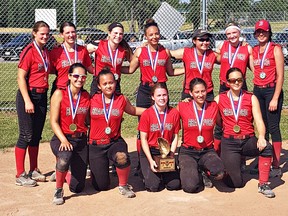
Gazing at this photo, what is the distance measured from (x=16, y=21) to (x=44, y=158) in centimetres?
787

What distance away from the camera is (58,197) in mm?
5242

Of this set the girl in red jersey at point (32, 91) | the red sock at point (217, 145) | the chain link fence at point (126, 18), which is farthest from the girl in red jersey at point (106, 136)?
the chain link fence at point (126, 18)

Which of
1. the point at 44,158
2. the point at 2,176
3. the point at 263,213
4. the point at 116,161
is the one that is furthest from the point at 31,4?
the point at 263,213

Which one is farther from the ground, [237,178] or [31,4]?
[31,4]

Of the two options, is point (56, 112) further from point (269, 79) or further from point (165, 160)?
point (269, 79)

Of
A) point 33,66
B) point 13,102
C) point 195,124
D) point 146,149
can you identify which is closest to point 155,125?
point 146,149

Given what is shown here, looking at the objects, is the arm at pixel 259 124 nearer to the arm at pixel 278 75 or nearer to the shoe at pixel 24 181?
the arm at pixel 278 75

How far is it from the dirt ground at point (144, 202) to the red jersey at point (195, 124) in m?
0.56

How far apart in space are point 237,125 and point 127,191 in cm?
148

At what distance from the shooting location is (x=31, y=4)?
12914 millimetres

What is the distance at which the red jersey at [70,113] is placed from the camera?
550 cm

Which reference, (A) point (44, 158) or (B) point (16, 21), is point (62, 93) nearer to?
(A) point (44, 158)

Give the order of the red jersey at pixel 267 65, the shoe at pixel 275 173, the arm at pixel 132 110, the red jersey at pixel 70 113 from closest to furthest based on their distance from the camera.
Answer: the red jersey at pixel 70 113
the arm at pixel 132 110
the red jersey at pixel 267 65
the shoe at pixel 275 173

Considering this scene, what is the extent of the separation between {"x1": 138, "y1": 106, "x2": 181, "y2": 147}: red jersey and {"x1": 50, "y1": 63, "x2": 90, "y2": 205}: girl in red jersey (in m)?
0.66
